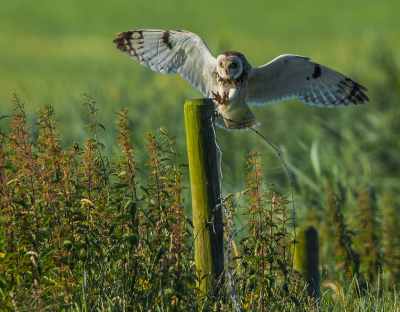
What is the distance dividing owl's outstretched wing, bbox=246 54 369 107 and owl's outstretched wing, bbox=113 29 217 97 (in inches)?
13.2

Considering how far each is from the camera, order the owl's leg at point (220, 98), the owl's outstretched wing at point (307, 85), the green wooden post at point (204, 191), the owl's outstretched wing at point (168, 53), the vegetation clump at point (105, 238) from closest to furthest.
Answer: the vegetation clump at point (105, 238), the green wooden post at point (204, 191), the owl's leg at point (220, 98), the owl's outstretched wing at point (168, 53), the owl's outstretched wing at point (307, 85)

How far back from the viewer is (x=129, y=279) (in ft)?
6.75

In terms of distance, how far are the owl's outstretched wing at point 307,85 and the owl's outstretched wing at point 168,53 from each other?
1.10 feet

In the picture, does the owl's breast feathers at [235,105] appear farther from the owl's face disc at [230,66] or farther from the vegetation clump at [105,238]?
the vegetation clump at [105,238]

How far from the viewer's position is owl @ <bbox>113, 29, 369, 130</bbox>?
285cm

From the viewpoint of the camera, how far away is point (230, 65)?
9.02ft

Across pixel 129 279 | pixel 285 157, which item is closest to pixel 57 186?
pixel 129 279

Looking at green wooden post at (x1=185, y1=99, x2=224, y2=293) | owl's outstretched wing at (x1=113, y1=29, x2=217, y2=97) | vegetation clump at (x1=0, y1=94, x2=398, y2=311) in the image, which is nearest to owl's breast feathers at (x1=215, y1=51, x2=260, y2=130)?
owl's outstretched wing at (x1=113, y1=29, x2=217, y2=97)

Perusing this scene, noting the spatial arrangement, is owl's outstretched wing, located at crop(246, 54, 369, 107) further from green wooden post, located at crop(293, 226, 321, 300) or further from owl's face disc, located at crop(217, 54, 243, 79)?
green wooden post, located at crop(293, 226, 321, 300)

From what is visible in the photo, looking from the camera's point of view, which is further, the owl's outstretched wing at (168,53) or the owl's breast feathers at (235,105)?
the owl's outstretched wing at (168,53)

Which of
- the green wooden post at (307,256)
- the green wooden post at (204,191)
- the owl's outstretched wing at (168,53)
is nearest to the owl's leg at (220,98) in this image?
the owl's outstretched wing at (168,53)

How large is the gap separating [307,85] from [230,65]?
0.73 meters

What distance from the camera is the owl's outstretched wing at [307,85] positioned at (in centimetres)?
311

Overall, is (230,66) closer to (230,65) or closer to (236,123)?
(230,65)
